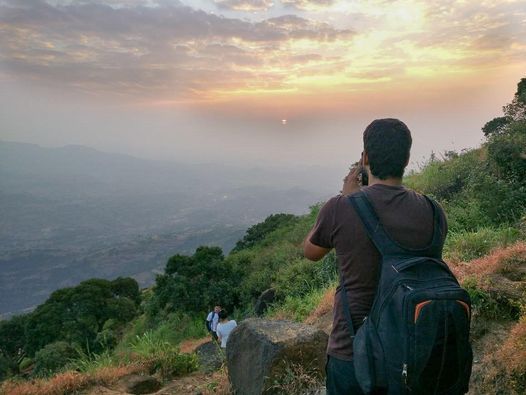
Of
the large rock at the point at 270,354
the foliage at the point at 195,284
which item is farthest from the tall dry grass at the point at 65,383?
the foliage at the point at 195,284

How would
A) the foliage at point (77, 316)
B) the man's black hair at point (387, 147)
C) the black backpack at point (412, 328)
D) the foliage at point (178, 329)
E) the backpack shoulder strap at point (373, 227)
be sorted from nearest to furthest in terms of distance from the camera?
the black backpack at point (412, 328), the backpack shoulder strap at point (373, 227), the man's black hair at point (387, 147), the foliage at point (178, 329), the foliage at point (77, 316)

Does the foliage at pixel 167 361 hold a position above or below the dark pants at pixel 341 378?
below

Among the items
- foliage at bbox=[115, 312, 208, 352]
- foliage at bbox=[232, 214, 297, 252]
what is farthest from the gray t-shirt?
foliage at bbox=[232, 214, 297, 252]

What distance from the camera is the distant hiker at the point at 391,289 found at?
208cm

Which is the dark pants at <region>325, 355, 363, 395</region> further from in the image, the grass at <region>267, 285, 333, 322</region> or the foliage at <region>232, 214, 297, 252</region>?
the foliage at <region>232, 214, 297, 252</region>

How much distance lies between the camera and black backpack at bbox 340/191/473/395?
2.06m

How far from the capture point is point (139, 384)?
612cm

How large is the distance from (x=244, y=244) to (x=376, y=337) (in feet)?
93.8

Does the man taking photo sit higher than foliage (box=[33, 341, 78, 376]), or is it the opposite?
the man taking photo

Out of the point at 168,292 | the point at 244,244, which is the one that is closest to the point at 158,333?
the point at 168,292

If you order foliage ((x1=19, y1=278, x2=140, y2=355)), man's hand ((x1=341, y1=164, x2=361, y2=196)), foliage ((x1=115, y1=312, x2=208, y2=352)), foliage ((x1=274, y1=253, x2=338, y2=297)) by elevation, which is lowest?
foliage ((x1=19, y1=278, x2=140, y2=355))

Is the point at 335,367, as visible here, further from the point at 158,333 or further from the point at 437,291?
the point at 158,333

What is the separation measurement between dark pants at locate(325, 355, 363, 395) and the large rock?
2.37 metres

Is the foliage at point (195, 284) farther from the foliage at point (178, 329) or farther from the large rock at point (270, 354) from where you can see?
the large rock at point (270, 354)
